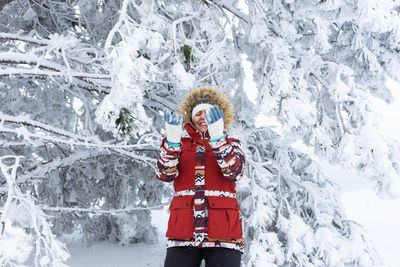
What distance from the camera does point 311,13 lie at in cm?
363

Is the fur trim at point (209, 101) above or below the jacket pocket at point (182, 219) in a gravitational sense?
above

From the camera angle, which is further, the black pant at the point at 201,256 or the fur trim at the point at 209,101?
the fur trim at the point at 209,101

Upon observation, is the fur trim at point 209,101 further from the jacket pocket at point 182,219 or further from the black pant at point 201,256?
the black pant at point 201,256

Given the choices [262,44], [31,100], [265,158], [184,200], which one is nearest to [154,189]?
[31,100]

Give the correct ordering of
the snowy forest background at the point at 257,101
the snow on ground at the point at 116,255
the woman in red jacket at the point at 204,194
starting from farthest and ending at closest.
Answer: the snow on ground at the point at 116,255 < the snowy forest background at the point at 257,101 < the woman in red jacket at the point at 204,194

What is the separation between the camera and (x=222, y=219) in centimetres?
246

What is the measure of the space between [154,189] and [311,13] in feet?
17.4

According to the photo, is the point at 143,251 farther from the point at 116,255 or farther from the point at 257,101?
the point at 257,101

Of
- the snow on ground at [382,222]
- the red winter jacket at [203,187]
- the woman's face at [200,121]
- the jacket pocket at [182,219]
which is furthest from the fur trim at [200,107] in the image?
the snow on ground at [382,222]

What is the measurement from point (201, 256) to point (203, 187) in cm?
44

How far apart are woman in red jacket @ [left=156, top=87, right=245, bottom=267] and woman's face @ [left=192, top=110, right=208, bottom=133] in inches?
3.0

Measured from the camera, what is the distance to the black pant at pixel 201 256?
2.42 metres

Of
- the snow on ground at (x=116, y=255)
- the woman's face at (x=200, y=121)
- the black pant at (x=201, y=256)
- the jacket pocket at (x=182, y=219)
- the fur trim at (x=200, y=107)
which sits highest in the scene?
the fur trim at (x=200, y=107)

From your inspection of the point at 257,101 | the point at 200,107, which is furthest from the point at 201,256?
the point at 257,101
